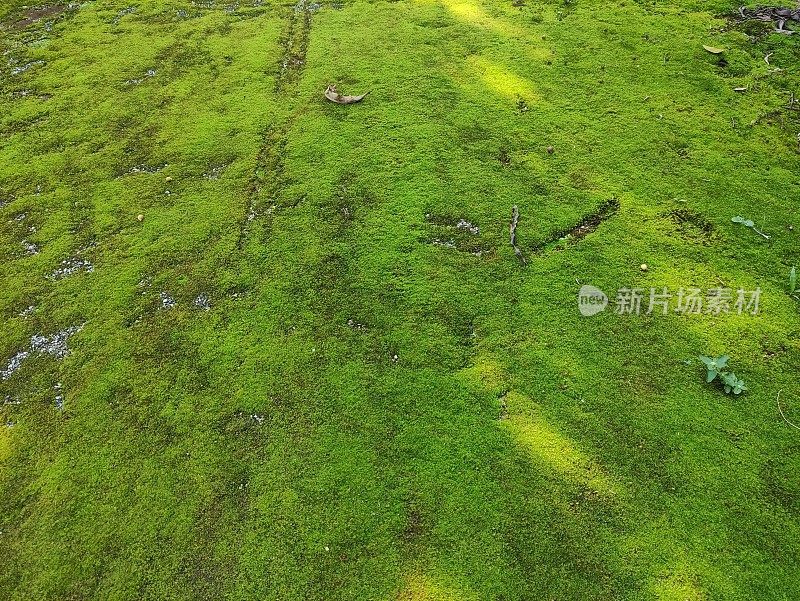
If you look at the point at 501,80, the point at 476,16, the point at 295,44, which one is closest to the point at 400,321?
the point at 501,80

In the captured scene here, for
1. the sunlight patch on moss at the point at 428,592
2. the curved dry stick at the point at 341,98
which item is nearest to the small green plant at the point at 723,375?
the sunlight patch on moss at the point at 428,592

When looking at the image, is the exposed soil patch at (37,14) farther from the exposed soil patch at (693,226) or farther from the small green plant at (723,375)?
the small green plant at (723,375)

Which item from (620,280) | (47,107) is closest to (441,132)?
(620,280)

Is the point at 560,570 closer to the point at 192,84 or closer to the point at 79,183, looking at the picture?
the point at 79,183

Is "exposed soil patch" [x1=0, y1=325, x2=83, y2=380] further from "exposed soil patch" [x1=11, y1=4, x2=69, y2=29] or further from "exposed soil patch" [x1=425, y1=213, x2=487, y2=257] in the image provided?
"exposed soil patch" [x1=11, y1=4, x2=69, y2=29]

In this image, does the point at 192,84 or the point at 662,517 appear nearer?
the point at 662,517

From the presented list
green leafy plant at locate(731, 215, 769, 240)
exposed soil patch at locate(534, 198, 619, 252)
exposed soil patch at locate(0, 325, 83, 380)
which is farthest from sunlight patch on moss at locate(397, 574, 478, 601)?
green leafy plant at locate(731, 215, 769, 240)
